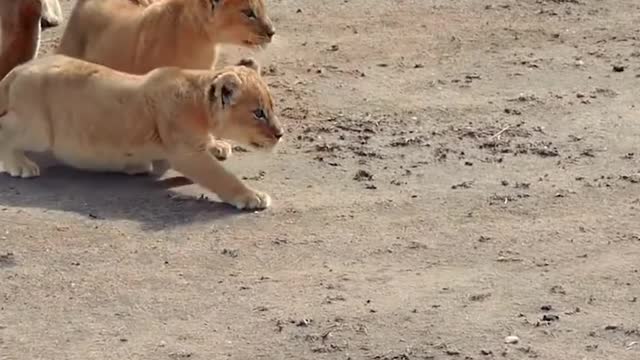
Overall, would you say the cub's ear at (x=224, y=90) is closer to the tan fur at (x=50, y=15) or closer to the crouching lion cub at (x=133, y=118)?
the crouching lion cub at (x=133, y=118)

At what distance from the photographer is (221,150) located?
8.26 metres

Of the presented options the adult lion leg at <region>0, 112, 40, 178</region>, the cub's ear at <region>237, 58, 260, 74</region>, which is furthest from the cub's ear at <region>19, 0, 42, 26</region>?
the cub's ear at <region>237, 58, 260, 74</region>

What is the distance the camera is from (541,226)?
7.25 meters

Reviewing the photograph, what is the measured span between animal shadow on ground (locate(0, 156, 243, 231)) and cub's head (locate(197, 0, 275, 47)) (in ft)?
3.50

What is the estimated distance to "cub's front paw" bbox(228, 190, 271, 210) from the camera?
24.7 ft

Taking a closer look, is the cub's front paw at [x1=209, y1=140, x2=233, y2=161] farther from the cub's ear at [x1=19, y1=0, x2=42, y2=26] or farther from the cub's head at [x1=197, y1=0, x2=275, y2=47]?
the cub's ear at [x1=19, y1=0, x2=42, y2=26]

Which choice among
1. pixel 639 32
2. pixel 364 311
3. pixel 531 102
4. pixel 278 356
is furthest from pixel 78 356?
pixel 639 32

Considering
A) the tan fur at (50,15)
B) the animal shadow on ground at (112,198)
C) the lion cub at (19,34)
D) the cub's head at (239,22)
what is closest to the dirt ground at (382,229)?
the animal shadow on ground at (112,198)

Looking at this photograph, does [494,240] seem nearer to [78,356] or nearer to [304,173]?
[304,173]

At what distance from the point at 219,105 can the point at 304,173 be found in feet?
1.94

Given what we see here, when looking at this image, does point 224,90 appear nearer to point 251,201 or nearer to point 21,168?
point 251,201

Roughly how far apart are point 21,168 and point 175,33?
1223 mm

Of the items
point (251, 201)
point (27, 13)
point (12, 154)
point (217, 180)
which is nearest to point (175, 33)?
point (27, 13)

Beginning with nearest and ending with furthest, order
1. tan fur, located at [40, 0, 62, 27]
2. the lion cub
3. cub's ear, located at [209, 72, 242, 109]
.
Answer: cub's ear, located at [209, 72, 242, 109] < the lion cub < tan fur, located at [40, 0, 62, 27]
